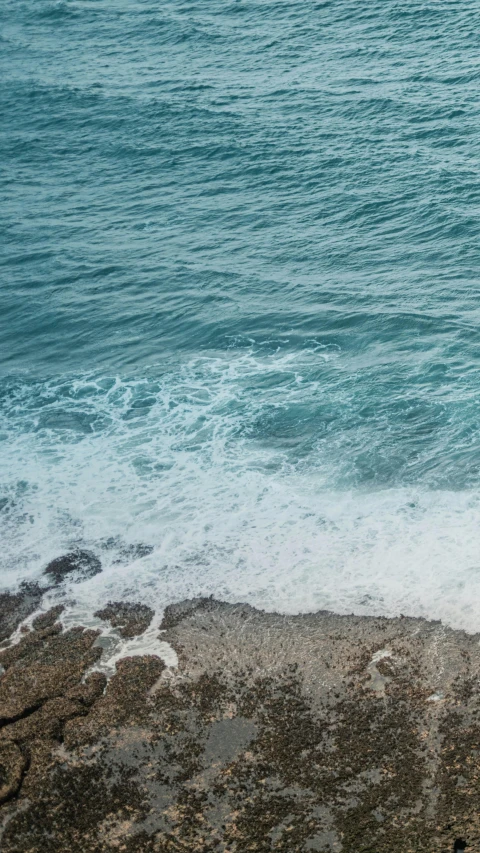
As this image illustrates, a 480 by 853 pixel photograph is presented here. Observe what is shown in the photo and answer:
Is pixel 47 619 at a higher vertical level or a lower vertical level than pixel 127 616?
higher

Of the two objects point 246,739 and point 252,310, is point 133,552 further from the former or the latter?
point 252,310

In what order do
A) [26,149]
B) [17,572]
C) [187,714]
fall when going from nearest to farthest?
1. [187,714]
2. [17,572]
3. [26,149]

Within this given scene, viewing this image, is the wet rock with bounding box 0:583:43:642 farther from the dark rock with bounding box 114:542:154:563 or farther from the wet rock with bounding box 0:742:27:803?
the wet rock with bounding box 0:742:27:803

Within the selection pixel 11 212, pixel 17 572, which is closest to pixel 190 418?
pixel 17 572

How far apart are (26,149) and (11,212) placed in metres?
8.00

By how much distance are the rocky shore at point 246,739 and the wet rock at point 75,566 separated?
1.71 meters

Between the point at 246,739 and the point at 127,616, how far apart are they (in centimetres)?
450

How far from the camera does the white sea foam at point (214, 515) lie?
61.3 ft

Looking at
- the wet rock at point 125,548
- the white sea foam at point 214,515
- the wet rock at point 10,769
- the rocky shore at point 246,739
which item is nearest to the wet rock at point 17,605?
the white sea foam at point 214,515

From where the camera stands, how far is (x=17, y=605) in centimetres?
1903

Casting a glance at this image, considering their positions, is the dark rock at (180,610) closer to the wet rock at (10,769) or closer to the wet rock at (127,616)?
the wet rock at (127,616)

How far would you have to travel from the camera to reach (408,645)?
16688 millimetres

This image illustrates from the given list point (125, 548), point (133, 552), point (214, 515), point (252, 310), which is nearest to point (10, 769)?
point (133, 552)

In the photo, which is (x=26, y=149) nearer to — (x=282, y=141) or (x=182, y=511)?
(x=282, y=141)
